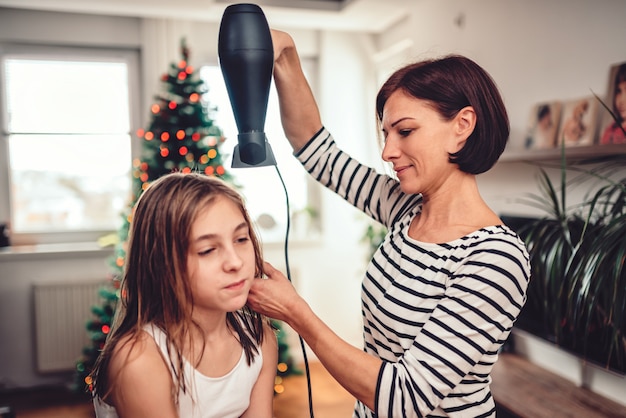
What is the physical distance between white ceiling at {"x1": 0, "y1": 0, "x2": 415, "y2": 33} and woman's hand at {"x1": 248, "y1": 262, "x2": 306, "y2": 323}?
109 inches

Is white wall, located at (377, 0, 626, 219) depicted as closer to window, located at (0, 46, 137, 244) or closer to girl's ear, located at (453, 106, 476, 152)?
girl's ear, located at (453, 106, 476, 152)

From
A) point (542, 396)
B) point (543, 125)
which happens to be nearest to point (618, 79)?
point (543, 125)

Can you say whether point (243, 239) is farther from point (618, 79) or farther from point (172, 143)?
point (172, 143)

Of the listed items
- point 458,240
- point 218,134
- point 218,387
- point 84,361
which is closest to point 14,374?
point 84,361

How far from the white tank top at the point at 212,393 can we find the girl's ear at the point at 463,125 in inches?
24.3

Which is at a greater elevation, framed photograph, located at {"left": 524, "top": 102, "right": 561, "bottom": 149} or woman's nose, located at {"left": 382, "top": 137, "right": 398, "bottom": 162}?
framed photograph, located at {"left": 524, "top": 102, "right": 561, "bottom": 149}

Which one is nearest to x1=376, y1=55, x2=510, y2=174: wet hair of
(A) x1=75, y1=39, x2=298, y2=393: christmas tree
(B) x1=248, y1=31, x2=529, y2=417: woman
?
(B) x1=248, y1=31, x2=529, y2=417: woman

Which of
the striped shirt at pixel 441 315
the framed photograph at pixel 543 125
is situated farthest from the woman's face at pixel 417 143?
the framed photograph at pixel 543 125

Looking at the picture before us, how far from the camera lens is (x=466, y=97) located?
1040 mm

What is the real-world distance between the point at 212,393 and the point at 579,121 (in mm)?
1869

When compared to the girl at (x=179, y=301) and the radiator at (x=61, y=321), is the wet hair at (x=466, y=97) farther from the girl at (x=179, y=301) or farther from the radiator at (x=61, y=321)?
the radiator at (x=61, y=321)

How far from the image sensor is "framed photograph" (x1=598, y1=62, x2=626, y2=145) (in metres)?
2.01

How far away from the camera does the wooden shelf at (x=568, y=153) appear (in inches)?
76.1

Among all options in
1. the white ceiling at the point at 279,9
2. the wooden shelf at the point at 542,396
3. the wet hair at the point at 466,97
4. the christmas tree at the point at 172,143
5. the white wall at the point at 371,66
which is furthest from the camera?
the white ceiling at the point at 279,9
